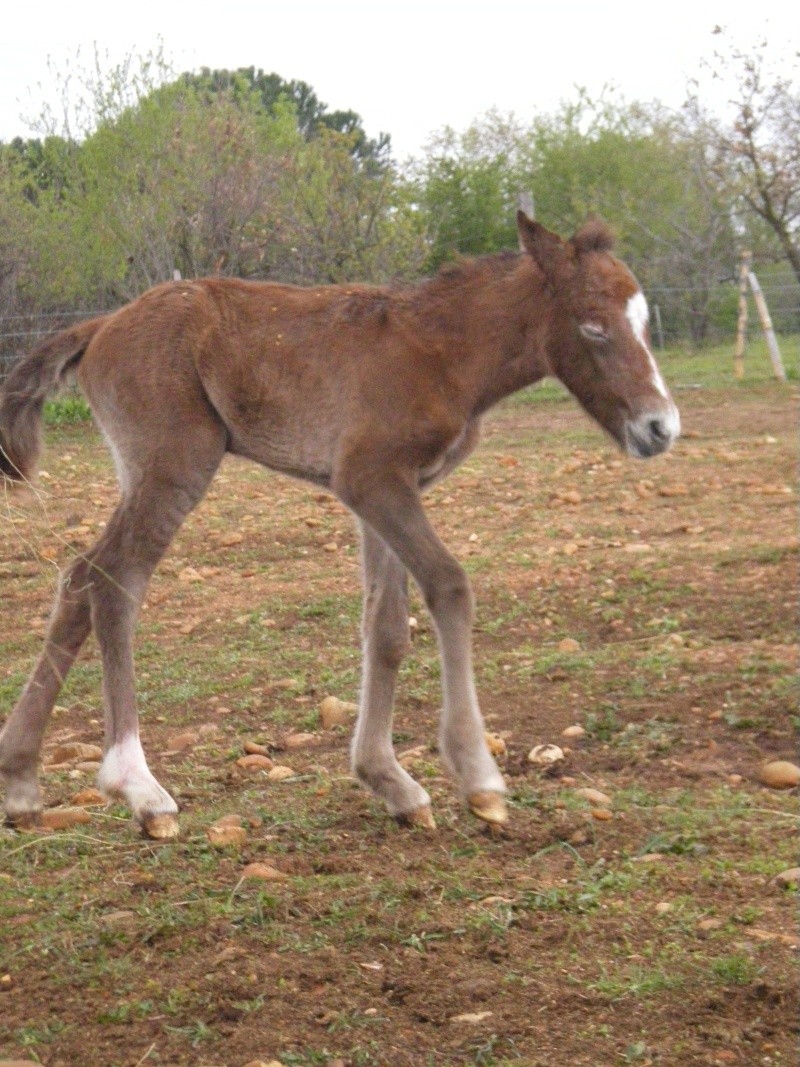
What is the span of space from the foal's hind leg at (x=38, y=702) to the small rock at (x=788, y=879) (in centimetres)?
232

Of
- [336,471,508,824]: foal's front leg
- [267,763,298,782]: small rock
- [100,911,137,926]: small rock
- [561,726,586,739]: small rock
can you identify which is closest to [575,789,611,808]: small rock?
[336,471,508,824]: foal's front leg

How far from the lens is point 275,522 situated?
10.3 meters

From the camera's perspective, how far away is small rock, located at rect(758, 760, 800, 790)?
4.82 m

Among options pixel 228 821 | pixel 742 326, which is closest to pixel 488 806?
pixel 228 821

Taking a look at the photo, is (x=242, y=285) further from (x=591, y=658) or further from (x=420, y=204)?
(x=420, y=204)

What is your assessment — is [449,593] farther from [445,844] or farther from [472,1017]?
[472,1017]

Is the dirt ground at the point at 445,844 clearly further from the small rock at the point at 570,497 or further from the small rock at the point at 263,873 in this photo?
the small rock at the point at 570,497

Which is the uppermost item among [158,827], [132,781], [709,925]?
[132,781]

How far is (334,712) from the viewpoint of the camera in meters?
5.85

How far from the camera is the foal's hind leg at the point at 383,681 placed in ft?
14.6

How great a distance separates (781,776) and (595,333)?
1.73 m

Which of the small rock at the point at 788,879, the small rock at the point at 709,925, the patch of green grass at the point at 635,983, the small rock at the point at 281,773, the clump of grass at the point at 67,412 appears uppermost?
the clump of grass at the point at 67,412

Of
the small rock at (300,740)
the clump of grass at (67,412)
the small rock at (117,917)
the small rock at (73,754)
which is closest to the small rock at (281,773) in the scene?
the small rock at (300,740)

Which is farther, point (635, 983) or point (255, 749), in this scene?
point (255, 749)
